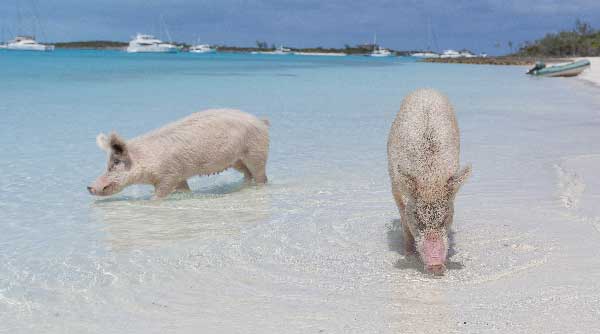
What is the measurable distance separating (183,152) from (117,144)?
0.84 metres

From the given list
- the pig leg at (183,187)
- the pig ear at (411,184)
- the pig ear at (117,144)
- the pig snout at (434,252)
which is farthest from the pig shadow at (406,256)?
the pig ear at (117,144)

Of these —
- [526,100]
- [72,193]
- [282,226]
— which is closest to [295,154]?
[72,193]

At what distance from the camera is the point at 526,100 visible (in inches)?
1035

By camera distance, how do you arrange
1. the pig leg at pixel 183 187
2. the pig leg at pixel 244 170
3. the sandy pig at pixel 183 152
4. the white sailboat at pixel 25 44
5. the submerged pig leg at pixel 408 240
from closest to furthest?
the submerged pig leg at pixel 408 240
the sandy pig at pixel 183 152
the pig leg at pixel 183 187
the pig leg at pixel 244 170
the white sailboat at pixel 25 44

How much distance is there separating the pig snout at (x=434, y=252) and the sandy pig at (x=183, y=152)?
437 cm

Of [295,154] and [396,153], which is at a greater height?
[396,153]

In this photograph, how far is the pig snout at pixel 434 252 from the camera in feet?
17.8

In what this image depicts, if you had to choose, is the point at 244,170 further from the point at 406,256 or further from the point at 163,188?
the point at 406,256

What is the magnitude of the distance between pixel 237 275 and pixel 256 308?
787 millimetres

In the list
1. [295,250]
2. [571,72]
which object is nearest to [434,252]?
[295,250]

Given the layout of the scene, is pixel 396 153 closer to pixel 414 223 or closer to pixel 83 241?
pixel 414 223

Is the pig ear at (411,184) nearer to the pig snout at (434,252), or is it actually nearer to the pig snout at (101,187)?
the pig snout at (434,252)

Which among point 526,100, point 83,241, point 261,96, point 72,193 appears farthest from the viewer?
point 261,96

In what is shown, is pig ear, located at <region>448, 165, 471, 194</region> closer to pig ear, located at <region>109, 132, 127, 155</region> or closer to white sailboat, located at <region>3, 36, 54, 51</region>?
pig ear, located at <region>109, 132, 127, 155</region>
